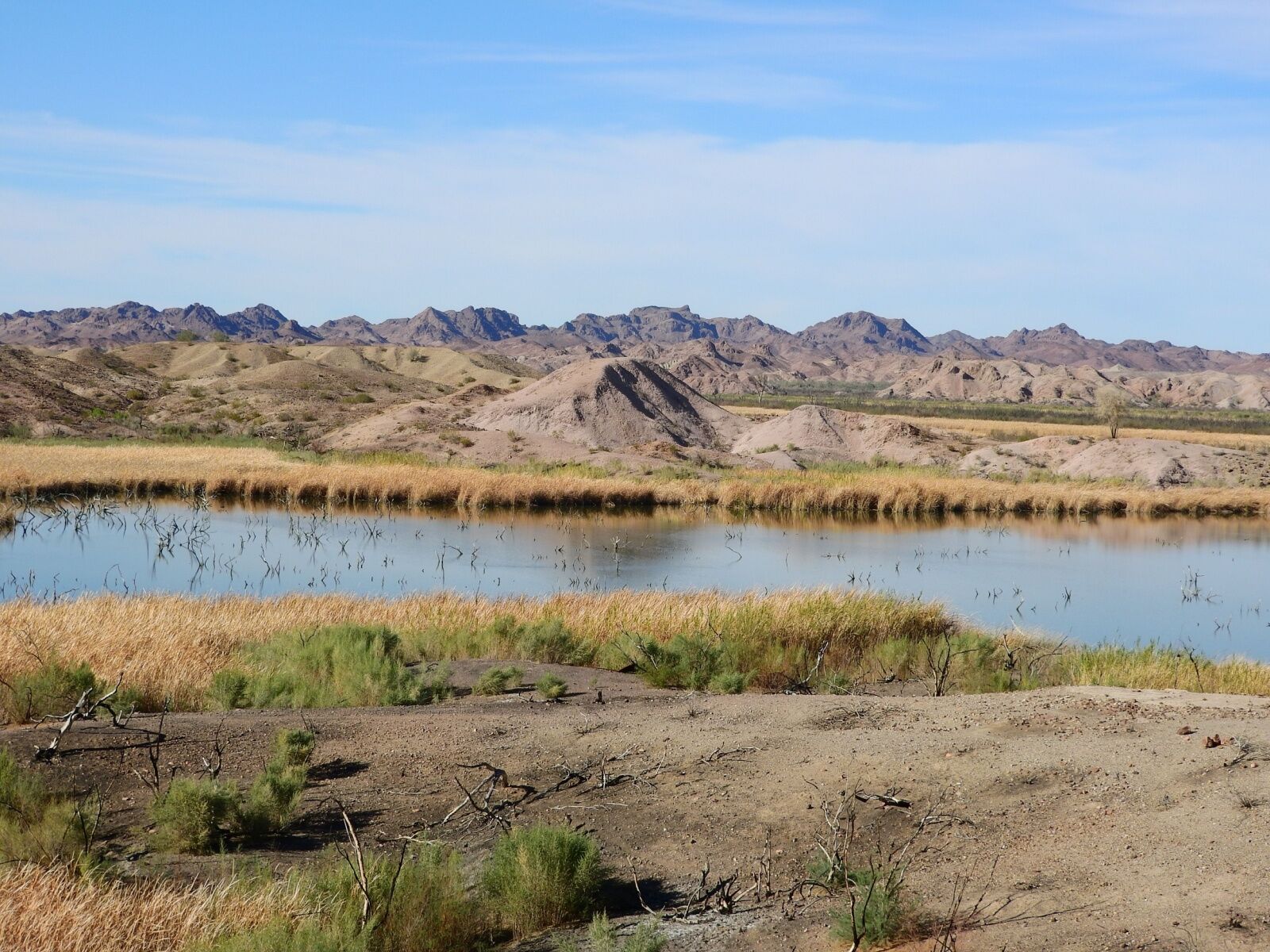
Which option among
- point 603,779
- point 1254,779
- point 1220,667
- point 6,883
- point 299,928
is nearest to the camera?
point 299,928

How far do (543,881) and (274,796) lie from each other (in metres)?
2.33

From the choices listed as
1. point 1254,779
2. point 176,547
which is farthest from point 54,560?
point 1254,779

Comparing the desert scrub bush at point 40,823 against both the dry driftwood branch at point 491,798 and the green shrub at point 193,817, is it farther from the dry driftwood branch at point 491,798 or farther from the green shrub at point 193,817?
the dry driftwood branch at point 491,798

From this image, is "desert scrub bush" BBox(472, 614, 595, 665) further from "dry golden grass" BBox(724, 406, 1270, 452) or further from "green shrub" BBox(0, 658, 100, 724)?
"dry golden grass" BBox(724, 406, 1270, 452)

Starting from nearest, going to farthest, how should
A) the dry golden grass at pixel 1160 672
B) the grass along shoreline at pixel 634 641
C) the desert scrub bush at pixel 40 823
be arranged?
1. the desert scrub bush at pixel 40 823
2. the grass along shoreline at pixel 634 641
3. the dry golden grass at pixel 1160 672

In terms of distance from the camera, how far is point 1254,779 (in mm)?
7234

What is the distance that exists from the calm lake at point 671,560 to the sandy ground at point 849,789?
964 centimetres

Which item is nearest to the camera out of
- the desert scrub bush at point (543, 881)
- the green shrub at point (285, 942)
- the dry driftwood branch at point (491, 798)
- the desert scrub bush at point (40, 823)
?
the green shrub at point (285, 942)

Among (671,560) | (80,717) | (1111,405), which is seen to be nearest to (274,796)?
(80,717)

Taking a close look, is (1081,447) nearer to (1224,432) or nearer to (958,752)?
(1224,432)

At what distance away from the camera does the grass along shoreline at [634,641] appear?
12.4m

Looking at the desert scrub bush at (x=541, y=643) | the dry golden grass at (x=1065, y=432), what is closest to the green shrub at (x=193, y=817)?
the desert scrub bush at (x=541, y=643)

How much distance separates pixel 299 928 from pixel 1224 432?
9280 centimetres

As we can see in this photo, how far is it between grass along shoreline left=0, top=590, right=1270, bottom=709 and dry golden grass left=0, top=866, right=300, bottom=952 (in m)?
4.85
